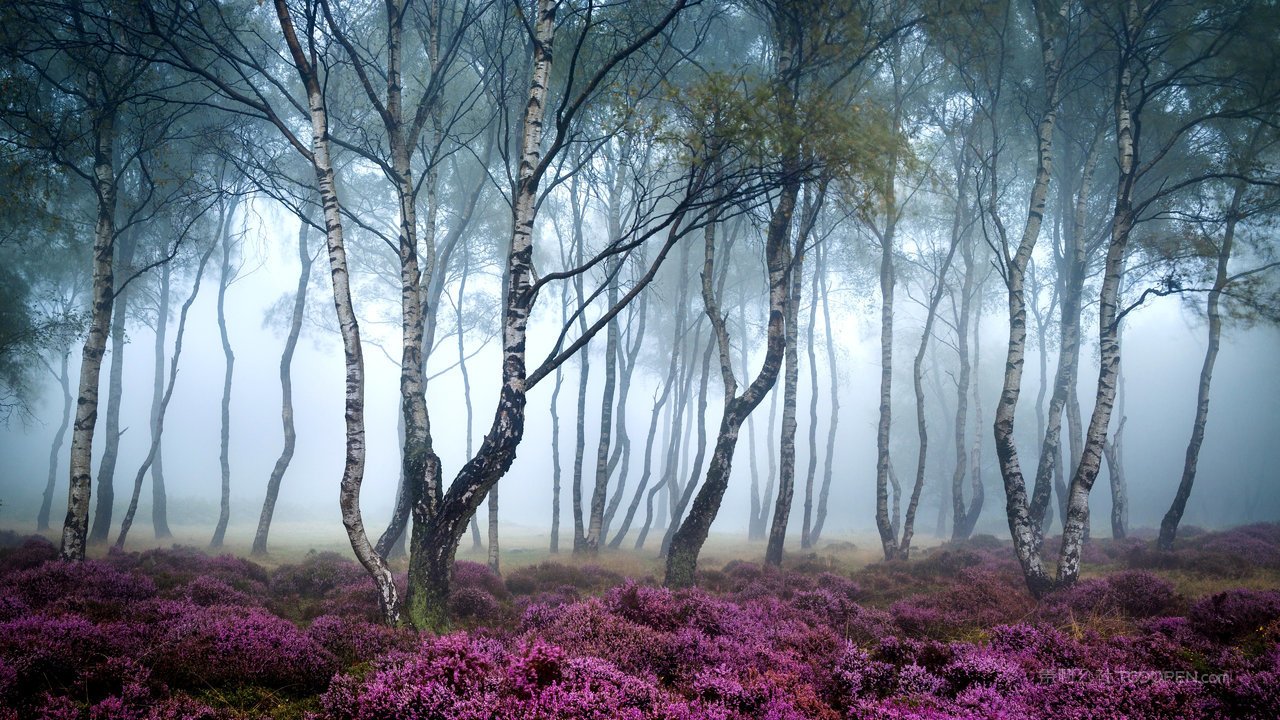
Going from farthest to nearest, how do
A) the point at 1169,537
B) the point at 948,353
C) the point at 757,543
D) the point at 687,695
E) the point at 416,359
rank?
the point at 948,353, the point at 757,543, the point at 1169,537, the point at 416,359, the point at 687,695

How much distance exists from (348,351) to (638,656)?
5153mm

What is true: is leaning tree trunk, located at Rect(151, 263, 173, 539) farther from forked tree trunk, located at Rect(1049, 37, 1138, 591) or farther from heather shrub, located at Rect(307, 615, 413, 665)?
forked tree trunk, located at Rect(1049, 37, 1138, 591)

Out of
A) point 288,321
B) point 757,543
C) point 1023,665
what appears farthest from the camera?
point 288,321

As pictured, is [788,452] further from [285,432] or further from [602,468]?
[285,432]

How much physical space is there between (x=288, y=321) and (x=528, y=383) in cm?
2944

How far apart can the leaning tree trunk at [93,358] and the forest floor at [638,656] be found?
112cm

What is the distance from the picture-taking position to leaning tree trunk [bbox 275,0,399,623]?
22.6 feet

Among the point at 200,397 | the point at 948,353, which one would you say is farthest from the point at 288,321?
the point at 200,397

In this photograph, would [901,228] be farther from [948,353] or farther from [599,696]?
[599,696]

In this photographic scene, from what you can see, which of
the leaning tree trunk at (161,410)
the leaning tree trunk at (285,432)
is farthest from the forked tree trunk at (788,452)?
the leaning tree trunk at (161,410)

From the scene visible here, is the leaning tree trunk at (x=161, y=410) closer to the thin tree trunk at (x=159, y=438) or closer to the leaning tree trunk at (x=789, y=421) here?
the thin tree trunk at (x=159, y=438)

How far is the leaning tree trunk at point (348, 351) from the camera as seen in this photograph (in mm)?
6875

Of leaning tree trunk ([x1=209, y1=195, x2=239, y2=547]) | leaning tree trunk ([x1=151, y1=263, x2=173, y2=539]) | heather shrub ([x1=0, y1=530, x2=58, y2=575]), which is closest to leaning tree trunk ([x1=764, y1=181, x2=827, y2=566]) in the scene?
heather shrub ([x1=0, y1=530, x2=58, y2=575])

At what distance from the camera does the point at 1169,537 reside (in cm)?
1513
